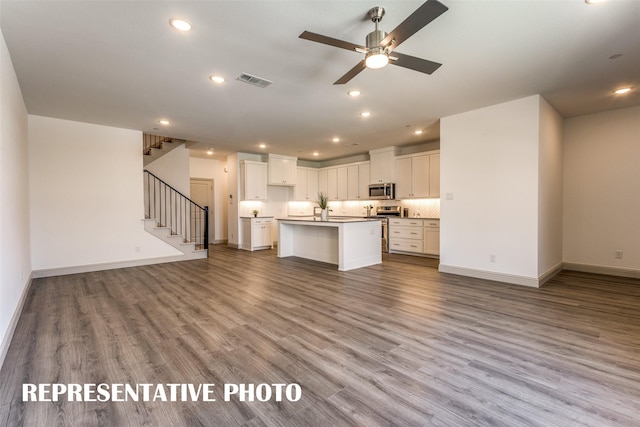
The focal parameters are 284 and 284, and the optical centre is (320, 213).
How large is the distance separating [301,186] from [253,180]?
1.80m

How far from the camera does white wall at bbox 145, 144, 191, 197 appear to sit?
720cm

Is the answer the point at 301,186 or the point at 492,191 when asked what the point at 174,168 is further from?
the point at 492,191

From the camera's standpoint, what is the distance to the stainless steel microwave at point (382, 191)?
7.86m

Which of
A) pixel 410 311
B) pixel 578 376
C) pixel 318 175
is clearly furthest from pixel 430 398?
pixel 318 175

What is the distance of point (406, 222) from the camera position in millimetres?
7336

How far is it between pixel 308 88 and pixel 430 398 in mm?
3636

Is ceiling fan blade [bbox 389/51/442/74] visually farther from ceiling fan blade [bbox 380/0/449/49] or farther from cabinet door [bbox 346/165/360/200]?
cabinet door [bbox 346/165/360/200]

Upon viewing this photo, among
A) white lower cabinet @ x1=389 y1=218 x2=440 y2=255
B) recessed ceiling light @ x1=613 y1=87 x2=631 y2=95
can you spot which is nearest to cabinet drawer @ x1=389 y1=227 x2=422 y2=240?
white lower cabinet @ x1=389 y1=218 x2=440 y2=255

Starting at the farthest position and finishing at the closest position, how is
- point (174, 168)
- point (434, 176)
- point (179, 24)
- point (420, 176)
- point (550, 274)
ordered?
point (174, 168) → point (420, 176) → point (434, 176) → point (550, 274) → point (179, 24)

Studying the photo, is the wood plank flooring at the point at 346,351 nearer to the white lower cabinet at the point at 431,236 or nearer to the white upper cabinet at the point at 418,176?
the white lower cabinet at the point at 431,236

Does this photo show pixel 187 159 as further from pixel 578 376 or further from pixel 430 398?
pixel 578 376

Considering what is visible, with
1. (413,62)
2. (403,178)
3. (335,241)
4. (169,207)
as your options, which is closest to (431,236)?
(403,178)

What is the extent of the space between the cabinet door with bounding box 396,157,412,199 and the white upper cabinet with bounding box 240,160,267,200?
156 inches

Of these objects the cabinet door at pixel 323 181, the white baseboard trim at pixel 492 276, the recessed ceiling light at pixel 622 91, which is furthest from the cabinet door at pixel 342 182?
the recessed ceiling light at pixel 622 91
